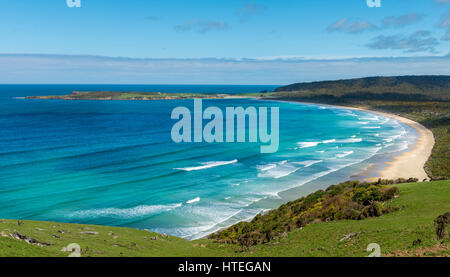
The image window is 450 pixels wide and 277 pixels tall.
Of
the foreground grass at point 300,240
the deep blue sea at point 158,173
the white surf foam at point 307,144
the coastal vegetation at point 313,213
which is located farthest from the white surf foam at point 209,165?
the foreground grass at point 300,240

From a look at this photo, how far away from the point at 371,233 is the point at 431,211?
5.76m

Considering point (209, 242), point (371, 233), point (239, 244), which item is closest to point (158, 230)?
point (209, 242)

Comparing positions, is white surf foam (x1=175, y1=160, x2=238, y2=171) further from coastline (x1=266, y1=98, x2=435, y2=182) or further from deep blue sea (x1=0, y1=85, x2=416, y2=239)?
coastline (x1=266, y1=98, x2=435, y2=182)

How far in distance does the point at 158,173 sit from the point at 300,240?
2966cm

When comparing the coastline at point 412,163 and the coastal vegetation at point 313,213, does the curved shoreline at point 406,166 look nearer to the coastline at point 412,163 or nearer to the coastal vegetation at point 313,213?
the coastline at point 412,163

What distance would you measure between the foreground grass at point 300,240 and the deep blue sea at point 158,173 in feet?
24.6

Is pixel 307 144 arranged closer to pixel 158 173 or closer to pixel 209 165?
pixel 209 165

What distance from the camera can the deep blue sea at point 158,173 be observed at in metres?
32.1

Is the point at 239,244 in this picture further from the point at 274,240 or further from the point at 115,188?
the point at 115,188

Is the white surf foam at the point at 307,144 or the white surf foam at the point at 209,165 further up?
the white surf foam at the point at 307,144

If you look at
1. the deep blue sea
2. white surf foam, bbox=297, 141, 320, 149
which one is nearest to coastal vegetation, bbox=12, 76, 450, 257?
the deep blue sea

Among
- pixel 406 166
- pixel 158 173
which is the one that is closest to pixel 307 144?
pixel 406 166

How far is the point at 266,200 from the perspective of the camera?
36.2m

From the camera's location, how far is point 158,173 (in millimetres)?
46281
